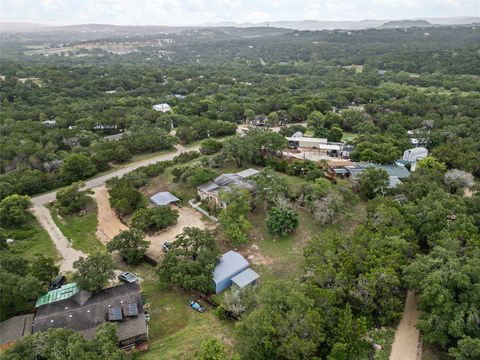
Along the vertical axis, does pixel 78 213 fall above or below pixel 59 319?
below

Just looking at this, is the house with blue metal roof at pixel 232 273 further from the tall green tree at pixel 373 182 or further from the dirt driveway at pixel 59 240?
the tall green tree at pixel 373 182

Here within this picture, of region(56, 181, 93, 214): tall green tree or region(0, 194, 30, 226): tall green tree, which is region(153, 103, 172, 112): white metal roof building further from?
region(0, 194, 30, 226): tall green tree

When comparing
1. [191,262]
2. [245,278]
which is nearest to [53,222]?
[191,262]

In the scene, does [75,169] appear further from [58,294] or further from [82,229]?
[58,294]

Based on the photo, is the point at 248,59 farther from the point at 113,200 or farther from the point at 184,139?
the point at 113,200

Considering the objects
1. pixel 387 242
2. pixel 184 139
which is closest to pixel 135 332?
pixel 387 242

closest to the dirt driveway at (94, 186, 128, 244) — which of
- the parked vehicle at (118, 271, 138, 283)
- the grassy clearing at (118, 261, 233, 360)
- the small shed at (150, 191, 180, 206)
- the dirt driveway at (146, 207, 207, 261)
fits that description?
the dirt driveway at (146, 207, 207, 261)
